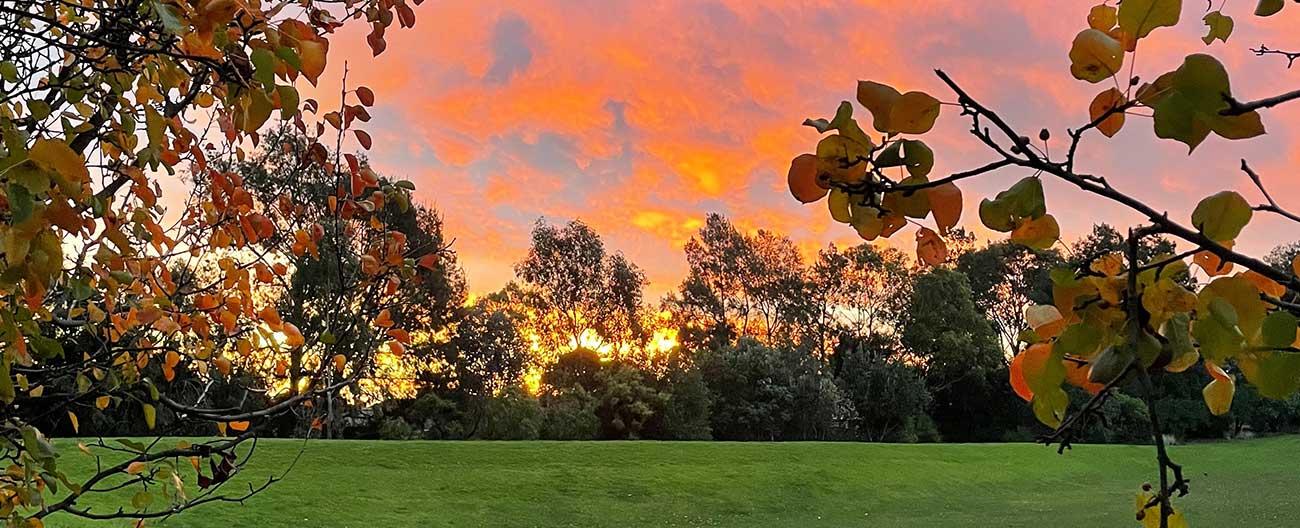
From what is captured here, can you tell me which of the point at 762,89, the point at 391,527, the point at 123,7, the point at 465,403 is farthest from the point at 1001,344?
the point at 123,7

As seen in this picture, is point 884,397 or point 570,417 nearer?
point 570,417

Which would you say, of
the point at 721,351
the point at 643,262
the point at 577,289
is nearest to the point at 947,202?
the point at 721,351

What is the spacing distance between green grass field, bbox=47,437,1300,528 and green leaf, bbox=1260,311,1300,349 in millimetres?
8029

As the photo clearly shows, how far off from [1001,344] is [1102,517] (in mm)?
16959

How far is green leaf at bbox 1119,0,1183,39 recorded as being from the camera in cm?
42

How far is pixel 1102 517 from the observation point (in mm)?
9938

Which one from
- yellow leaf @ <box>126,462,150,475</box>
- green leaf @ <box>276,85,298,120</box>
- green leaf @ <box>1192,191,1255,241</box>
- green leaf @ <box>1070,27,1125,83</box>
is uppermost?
green leaf @ <box>276,85,298,120</box>

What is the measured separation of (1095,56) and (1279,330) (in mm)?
150

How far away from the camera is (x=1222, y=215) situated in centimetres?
39

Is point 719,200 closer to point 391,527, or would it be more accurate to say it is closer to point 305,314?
point 305,314

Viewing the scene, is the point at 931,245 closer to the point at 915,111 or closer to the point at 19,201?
the point at 915,111

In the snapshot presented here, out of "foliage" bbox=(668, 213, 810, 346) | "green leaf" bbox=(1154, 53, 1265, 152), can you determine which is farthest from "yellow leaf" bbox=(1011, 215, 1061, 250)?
"foliage" bbox=(668, 213, 810, 346)

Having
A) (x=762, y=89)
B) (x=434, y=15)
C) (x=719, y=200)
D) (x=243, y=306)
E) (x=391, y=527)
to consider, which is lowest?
(x=391, y=527)

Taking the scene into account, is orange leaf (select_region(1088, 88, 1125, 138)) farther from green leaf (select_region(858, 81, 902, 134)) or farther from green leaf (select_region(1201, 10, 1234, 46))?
green leaf (select_region(1201, 10, 1234, 46))
